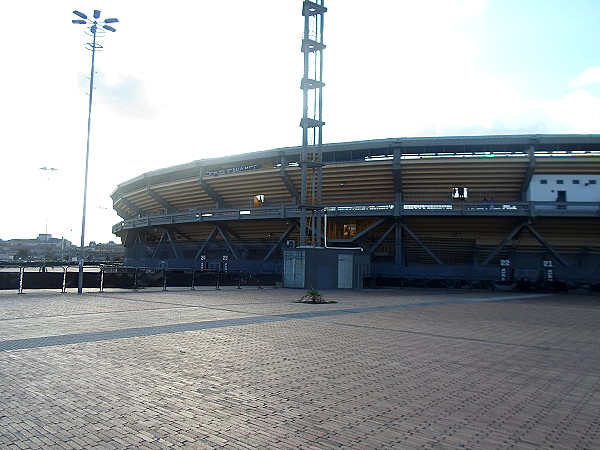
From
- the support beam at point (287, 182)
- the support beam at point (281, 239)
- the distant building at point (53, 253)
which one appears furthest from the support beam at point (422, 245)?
the distant building at point (53, 253)

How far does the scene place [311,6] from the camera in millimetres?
34188

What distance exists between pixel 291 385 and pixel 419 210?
109ft

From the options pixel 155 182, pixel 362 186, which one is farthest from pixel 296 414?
pixel 155 182

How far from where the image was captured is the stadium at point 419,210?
119 ft

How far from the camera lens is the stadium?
119ft

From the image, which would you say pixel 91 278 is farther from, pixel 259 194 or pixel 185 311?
pixel 259 194

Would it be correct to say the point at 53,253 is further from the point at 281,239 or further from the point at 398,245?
the point at 398,245

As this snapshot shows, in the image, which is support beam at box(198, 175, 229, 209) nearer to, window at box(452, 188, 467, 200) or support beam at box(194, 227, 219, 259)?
support beam at box(194, 227, 219, 259)

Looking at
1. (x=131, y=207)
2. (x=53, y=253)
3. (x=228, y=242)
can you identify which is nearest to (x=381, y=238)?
(x=228, y=242)

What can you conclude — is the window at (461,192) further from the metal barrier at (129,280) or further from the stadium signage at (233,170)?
the stadium signage at (233,170)

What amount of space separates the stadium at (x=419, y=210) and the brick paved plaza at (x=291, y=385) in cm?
2082

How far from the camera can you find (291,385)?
270 inches

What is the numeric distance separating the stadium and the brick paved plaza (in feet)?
68.3

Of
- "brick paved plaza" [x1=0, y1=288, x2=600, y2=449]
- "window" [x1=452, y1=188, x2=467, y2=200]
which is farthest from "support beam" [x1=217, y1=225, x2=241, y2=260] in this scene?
"brick paved plaza" [x1=0, y1=288, x2=600, y2=449]
